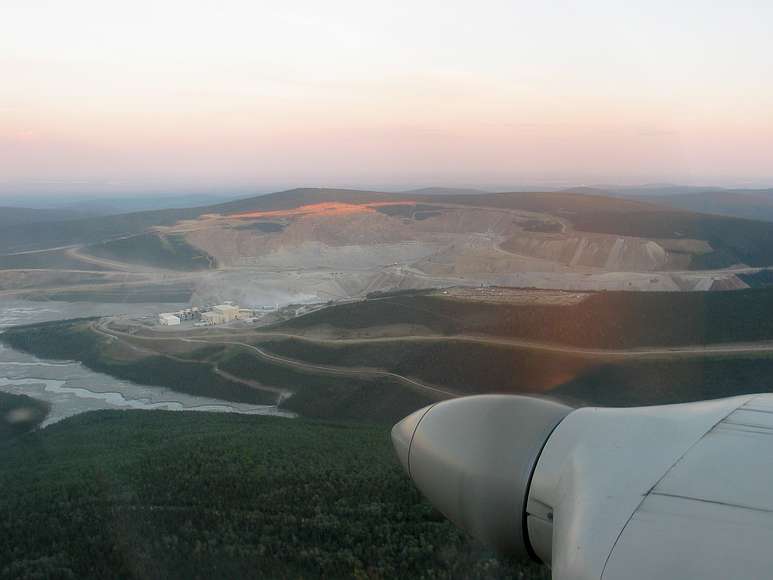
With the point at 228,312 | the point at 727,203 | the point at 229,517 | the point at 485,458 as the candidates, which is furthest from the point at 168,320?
the point at 727,203

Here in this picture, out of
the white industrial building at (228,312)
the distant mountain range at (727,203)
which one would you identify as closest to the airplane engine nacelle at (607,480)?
the white industrial building at (228,312)

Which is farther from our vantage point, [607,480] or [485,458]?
[485,458]

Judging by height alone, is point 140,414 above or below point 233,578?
Answer: below

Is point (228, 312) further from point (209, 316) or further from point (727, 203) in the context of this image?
point (727, 203)

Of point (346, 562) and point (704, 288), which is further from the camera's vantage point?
point (704, 288)

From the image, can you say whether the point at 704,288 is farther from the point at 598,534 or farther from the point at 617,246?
the point at 598,534

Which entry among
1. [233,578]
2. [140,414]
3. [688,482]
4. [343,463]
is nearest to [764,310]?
A: [343,463]
